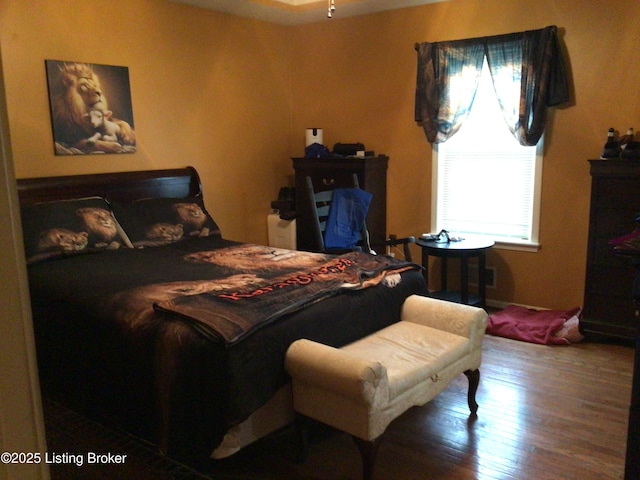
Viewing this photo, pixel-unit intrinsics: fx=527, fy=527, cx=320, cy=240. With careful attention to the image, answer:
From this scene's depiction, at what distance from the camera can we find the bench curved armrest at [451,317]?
2686 mm

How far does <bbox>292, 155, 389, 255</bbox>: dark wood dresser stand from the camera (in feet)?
15.7

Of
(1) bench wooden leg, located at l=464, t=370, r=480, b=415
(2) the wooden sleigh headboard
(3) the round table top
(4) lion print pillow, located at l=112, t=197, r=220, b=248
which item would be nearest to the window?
(3) the round table top

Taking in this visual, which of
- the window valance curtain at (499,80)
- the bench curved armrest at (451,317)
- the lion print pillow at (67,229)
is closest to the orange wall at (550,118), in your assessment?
the window valance curtain at (499,80)

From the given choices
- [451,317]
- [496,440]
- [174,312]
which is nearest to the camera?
[174,312]

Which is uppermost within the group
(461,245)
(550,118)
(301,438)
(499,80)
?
(499,80)

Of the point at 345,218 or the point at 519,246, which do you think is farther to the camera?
the point at 519,246

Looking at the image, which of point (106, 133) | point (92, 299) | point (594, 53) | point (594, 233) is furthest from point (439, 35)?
point (92, 299)

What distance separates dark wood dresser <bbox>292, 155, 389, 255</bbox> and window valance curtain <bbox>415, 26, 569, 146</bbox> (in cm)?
60

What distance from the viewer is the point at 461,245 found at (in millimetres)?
4152

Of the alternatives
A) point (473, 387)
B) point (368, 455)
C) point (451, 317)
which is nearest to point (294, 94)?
point (451, 317)

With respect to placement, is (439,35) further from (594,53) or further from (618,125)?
(618,125)

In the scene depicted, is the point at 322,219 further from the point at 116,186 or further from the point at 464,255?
the point at 116,186

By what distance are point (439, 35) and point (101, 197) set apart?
3.07 m

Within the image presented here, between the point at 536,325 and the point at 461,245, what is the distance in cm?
81
